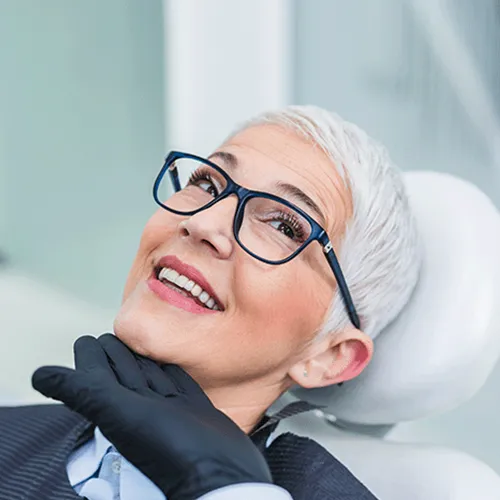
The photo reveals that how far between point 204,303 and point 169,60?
1530mm

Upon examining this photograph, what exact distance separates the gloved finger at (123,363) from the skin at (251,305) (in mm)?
20

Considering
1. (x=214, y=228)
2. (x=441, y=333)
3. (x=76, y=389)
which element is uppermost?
(x=214, y=228)

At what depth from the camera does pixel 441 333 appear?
1.23m

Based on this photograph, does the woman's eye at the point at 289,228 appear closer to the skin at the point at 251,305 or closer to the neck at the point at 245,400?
the skin at the point at 251,305

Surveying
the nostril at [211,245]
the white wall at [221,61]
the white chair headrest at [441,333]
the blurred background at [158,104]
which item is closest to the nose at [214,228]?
the nostril at [211,245]

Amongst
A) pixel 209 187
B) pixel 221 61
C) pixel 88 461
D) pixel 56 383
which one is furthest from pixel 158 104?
pixel 56 383

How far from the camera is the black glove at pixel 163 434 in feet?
2.64

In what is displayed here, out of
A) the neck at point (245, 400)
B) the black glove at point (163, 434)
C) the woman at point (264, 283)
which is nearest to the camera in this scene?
the black glove at point (163, 434)

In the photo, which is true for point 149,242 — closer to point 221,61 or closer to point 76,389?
point 76,389

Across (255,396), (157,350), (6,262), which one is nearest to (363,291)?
(255,396)

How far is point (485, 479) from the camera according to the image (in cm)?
113

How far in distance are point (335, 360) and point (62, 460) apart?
0.45 metres

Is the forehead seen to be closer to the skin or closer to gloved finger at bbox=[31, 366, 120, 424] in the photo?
the skin

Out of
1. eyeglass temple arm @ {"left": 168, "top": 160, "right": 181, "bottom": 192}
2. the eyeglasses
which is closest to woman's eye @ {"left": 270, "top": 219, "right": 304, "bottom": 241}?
the eyeglasses
